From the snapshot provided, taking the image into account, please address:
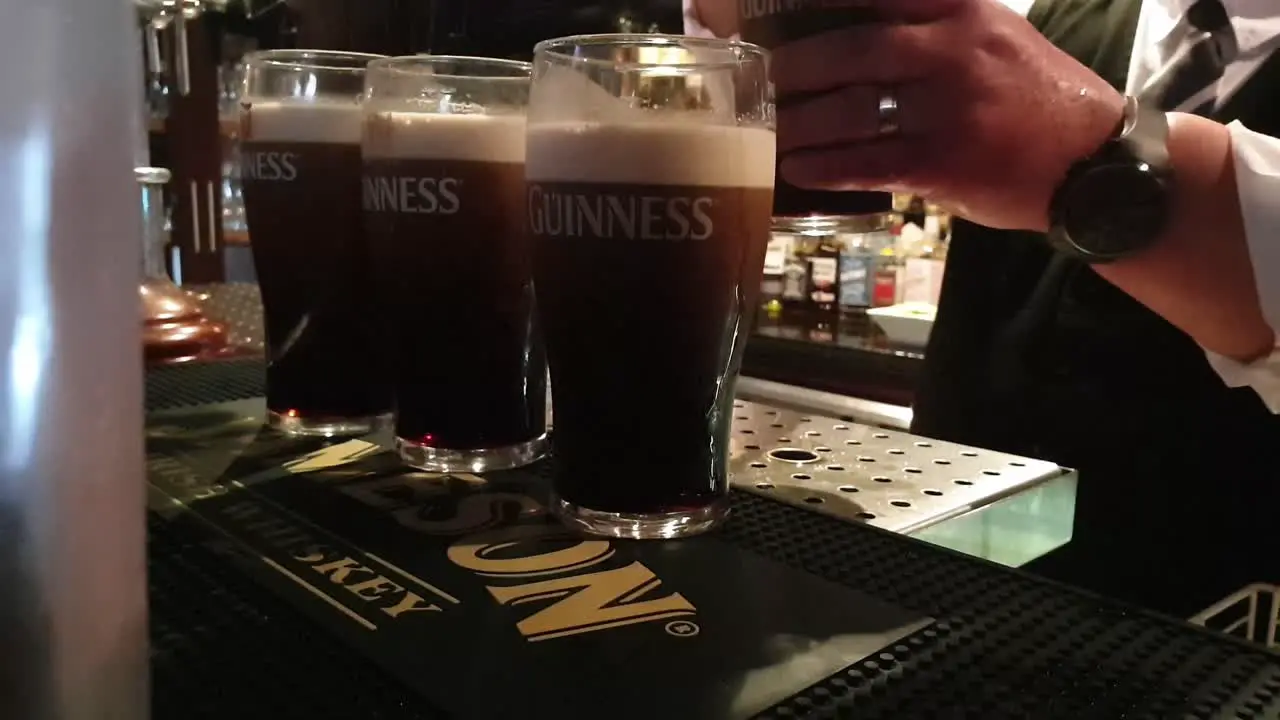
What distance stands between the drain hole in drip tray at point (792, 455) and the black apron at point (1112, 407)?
444 mm

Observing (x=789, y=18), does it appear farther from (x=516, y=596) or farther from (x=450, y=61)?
(x=516, y=596)

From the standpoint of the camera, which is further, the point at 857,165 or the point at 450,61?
the point at 857,165

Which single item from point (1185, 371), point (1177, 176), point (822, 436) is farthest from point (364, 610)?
point (1185, 371)

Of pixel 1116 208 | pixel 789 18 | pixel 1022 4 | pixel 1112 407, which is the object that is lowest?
pixel 1112 407

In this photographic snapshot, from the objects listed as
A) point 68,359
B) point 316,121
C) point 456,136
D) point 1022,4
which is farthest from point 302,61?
point 1022,4

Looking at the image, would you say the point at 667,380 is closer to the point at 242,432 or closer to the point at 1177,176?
the point at 242,432

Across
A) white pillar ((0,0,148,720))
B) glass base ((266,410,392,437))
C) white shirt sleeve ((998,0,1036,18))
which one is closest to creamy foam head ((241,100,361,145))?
glass base ((266,410,392,437))

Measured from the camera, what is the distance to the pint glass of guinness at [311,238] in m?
0.70

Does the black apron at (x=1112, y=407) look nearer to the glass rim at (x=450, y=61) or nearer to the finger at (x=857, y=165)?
the finger at (x=857, y=165)

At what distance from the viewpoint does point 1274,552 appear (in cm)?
118

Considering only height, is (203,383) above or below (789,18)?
below

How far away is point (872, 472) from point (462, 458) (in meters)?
0.27

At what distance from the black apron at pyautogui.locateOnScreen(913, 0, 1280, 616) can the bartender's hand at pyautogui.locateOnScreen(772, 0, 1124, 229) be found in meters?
0.42

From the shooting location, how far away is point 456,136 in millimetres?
611
